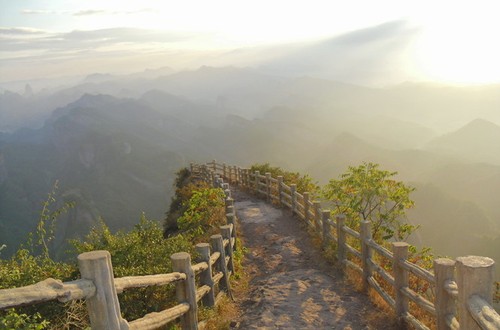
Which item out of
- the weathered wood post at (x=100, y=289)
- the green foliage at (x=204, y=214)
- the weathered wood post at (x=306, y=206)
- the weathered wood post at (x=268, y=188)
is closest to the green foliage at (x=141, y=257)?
the weathered wood post at (x=100, y=289)

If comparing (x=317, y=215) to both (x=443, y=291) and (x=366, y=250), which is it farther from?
(x=443, y=291)

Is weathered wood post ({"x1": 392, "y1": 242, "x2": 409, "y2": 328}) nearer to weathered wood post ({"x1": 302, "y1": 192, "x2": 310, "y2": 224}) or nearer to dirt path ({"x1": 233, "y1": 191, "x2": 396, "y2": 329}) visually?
dirt path ({"x1": 233, "y1": 191, "x2": 396, "y2": 329})

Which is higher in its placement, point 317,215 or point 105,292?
point 105,292

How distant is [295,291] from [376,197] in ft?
15.5

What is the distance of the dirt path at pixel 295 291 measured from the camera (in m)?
7.20

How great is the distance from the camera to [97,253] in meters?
3.31

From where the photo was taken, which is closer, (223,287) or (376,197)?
(223,287)

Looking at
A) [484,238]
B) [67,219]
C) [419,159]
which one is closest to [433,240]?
[484,238]

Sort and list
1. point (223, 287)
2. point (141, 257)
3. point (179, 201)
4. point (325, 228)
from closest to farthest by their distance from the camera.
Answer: point (141, 257) < point (223, 287) < point (325, 228) < point (179, 201)

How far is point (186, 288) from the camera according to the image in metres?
5.64

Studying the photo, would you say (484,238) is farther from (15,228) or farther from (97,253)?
(15,228)

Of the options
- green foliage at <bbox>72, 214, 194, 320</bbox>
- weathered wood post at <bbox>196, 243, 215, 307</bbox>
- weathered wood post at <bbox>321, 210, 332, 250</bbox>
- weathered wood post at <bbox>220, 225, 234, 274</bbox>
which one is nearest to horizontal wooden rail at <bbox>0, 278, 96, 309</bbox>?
green foliage at <bbox>72, 214, 194, 320</bbox>

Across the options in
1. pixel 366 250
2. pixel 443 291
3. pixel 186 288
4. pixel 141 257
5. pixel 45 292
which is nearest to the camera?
pixel 45 292

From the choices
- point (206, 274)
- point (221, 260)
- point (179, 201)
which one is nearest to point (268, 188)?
point (179, 201)
